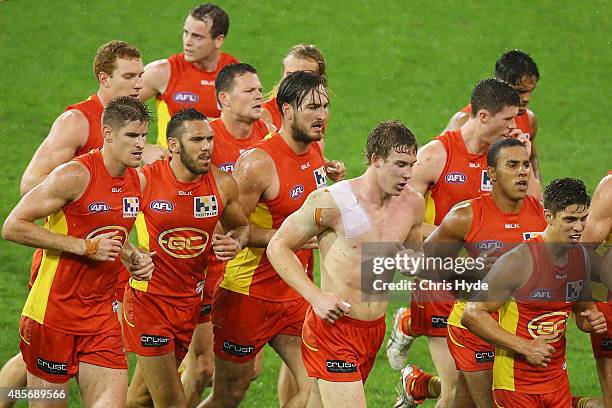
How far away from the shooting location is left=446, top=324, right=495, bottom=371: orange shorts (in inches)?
327

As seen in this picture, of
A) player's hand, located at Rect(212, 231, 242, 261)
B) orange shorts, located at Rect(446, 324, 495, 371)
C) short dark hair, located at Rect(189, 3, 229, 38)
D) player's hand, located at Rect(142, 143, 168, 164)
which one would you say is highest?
short dark hair, located at Rect(189, 3, 229, 38)

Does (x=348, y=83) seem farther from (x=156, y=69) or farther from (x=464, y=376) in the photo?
(x=464, y=376)

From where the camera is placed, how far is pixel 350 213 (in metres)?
7.54

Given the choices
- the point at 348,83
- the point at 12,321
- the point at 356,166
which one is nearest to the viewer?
the point at 12,321

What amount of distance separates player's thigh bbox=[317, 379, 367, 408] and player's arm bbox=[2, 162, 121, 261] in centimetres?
158

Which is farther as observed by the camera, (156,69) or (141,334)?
(156,69)

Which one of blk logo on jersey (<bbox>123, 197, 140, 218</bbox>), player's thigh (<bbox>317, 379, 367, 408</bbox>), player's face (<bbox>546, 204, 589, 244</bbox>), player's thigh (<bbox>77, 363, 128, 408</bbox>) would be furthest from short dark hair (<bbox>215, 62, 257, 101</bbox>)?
player's face (<bbox>546, 204, 589, 244</bbox>)

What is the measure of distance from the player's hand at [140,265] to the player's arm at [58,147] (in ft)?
3.83

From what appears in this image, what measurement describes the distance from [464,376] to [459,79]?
1020cm

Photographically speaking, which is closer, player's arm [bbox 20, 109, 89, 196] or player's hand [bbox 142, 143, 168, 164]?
player's arm [bbox 20, 109, 89, 196]

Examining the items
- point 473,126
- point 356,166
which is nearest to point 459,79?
point 356,166

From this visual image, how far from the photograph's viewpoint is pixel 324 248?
25.0 feet

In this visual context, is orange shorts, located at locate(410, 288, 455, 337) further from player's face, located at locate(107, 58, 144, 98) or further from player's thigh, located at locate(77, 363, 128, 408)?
player's face, located at locate(107, 58, 144, 98)

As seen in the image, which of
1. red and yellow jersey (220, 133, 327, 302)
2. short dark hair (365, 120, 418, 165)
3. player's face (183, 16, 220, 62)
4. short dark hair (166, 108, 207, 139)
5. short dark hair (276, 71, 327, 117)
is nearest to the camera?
short dark hair (365, 120, 418, 165)
